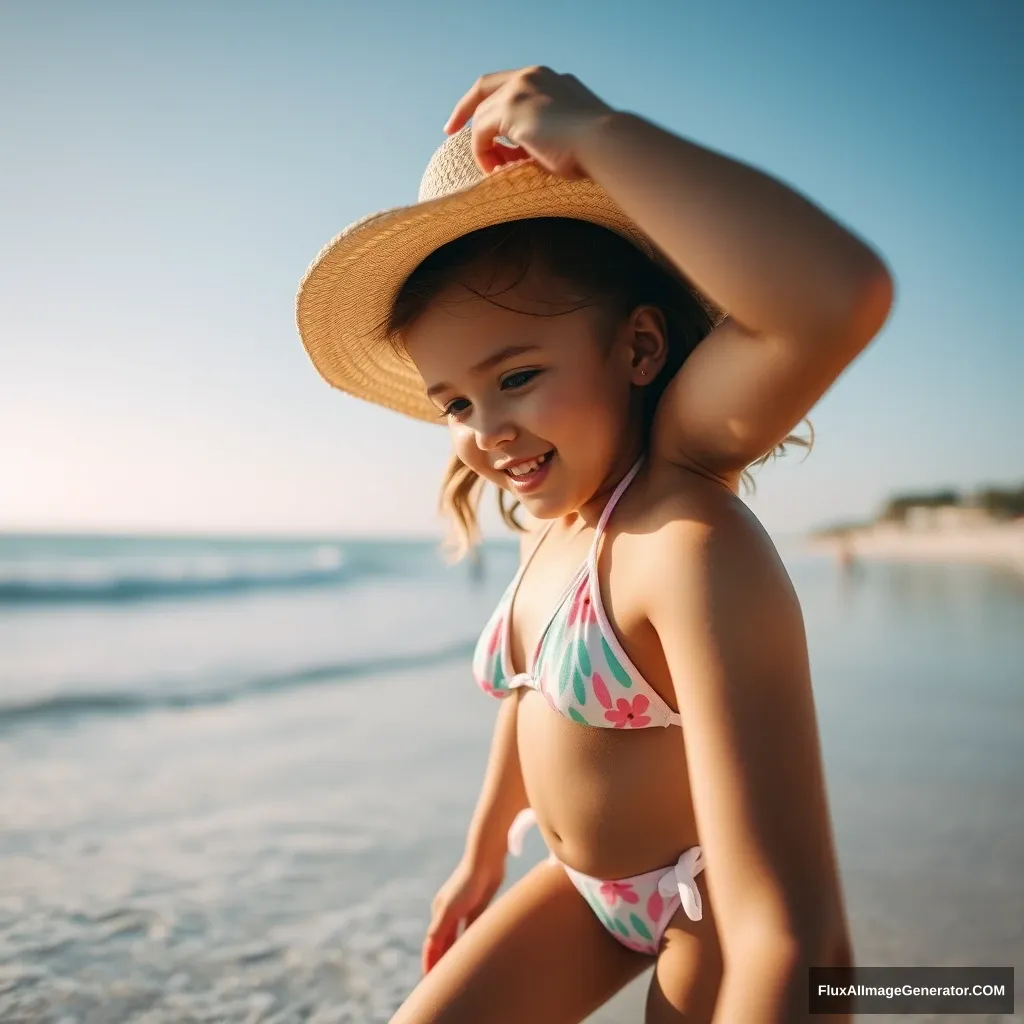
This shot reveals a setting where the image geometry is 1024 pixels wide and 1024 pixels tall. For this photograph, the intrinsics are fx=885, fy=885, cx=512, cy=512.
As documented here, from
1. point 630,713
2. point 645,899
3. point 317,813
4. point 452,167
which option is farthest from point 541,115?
point 317,813

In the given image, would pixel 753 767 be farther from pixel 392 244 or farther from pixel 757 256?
pixel 392 244

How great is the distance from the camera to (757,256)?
0.94 m

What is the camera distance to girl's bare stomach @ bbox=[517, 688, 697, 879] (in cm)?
131

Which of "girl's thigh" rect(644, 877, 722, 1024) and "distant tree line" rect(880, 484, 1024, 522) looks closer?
"girl's thigh" rect(644, 877, 722, 1024)

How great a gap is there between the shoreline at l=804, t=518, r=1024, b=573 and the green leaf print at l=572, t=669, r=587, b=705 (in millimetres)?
16965

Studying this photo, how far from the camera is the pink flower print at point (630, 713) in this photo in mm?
1234

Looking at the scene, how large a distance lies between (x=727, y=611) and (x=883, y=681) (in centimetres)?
515

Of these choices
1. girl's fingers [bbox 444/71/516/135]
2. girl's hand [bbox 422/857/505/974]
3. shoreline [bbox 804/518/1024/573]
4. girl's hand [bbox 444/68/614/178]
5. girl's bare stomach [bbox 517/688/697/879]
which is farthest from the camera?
shoreline [bbox 804/518/1024/573]

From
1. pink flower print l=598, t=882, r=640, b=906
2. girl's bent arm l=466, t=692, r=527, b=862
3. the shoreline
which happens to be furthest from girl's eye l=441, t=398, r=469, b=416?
the shoreline

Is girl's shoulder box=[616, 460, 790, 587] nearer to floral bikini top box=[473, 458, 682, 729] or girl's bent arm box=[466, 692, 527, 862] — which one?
floral bikini top box=[473, 458, 682, 729]

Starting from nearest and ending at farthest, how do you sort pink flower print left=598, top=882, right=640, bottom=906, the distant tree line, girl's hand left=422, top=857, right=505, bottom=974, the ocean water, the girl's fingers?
the girl's fingers → pink flower print left=598, top=882, right=640, bottom=906 → girl's hand left=422, top=857, right=505, bottom=974 → the ocean water → the distant tree line

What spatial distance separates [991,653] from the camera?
252 inches

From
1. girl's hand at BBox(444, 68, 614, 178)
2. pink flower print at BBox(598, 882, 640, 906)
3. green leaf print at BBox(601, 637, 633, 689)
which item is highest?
girl's hand at BBox(444, 68, 614, 178)

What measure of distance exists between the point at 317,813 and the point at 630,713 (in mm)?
2724
